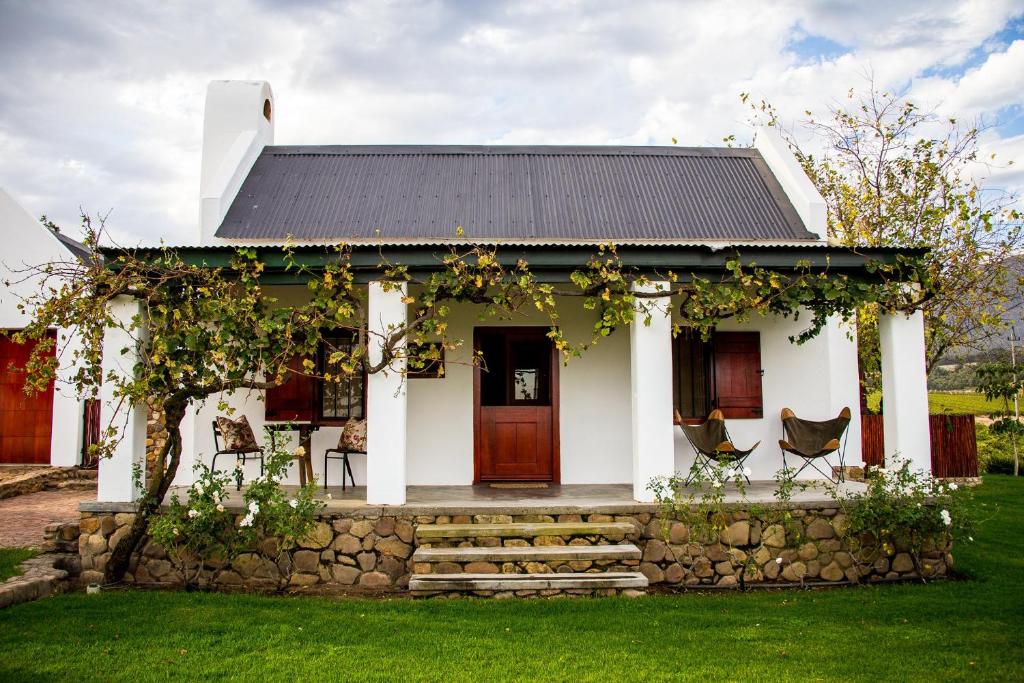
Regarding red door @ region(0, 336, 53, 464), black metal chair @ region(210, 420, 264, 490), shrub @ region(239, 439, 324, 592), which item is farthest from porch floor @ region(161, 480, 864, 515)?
red door @ region(0, 336, 53, 464)

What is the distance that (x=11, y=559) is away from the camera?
7484 millimetres

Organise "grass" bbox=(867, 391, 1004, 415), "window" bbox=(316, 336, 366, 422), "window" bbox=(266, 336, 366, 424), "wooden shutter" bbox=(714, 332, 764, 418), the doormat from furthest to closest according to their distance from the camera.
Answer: "grass" bbox=(867, 391, 1004, 415), "wooden shutter" bbox=(714, 332, 764, 418), "window" bbox=(316, 336, 366, 422), "window" bbox=(266, 336, 366, 424), the doormat

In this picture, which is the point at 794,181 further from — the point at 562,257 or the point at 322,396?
the point at 322,396

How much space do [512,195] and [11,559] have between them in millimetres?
7364

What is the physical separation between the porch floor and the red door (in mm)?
6052

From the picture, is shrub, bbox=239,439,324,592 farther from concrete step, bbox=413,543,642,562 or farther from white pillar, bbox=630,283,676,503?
white pillar, bbox=630,283,676,503

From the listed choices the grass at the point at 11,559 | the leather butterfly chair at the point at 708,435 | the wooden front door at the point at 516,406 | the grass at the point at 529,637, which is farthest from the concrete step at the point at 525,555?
the grass at the point at 11,559

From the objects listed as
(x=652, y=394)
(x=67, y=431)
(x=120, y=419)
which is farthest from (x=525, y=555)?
(x=67, y=431)

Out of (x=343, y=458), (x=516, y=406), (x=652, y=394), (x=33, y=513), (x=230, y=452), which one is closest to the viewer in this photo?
(x=652, y=394)

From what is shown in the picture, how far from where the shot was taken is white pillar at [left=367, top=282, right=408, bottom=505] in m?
7.19

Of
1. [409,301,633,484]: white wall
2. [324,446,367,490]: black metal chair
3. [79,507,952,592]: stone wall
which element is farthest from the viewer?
[409,301,633,484]: white wall

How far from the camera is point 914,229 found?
15.4 metres

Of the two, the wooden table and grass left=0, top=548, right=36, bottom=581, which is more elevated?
the wooden table

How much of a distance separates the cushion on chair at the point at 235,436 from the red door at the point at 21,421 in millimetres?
6331
